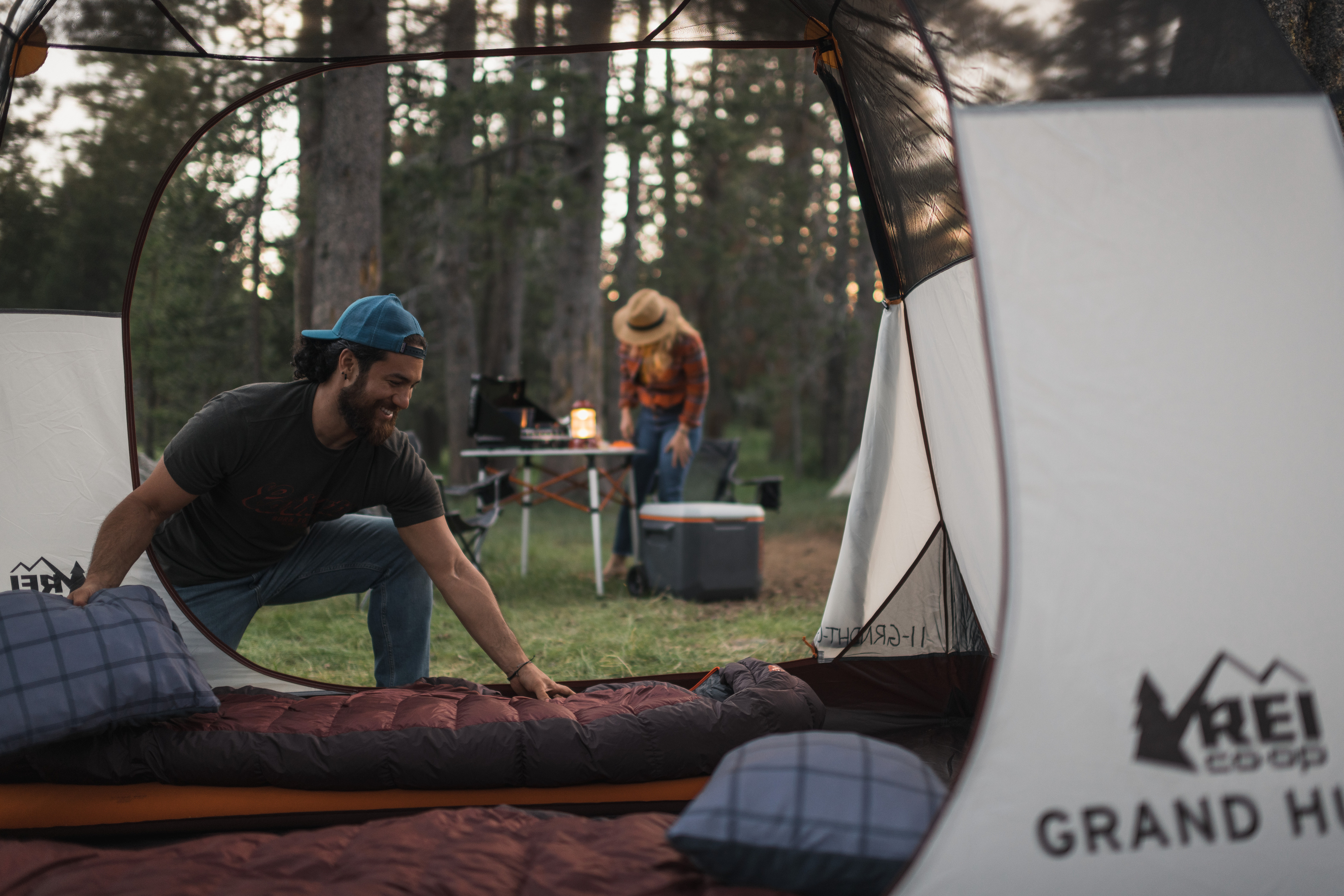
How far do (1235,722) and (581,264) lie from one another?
30.2 ft

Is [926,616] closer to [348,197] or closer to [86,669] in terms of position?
[86,669]

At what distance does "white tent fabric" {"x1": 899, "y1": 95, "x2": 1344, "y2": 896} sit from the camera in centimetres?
137

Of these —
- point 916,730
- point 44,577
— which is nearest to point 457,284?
point 44,577

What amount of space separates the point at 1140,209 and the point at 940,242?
1.11m

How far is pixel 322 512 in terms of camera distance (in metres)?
2.67

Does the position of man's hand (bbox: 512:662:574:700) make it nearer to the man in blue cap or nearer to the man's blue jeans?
the man in blue cap

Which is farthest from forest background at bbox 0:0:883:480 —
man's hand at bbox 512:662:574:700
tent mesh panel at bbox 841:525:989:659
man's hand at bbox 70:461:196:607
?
tent mesh panel at bbox 841:525:989:659

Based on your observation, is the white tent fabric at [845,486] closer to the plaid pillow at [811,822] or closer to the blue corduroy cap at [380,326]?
the blue corduroy cap at [380,326]

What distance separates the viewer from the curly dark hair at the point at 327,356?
2.43 metres

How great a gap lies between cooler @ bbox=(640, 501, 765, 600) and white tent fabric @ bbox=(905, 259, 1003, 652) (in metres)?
1.98

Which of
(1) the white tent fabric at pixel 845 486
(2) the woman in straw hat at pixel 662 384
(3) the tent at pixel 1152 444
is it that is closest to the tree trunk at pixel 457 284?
(1) the white tent fabric at pixel 845 486

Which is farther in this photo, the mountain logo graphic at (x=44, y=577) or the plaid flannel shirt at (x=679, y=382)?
the plaid flannel shirt at (x=679, y=382)

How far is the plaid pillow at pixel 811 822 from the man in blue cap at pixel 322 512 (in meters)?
1.02

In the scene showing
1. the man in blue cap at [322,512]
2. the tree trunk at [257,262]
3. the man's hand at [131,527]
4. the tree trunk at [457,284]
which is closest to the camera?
the man's hand at [131,527]
